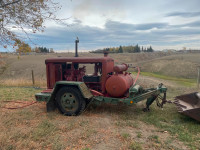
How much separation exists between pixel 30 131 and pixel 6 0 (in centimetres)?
386

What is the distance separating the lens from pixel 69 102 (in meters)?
5.38

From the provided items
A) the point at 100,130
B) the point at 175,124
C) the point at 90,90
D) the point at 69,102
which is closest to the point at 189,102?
the point at 175,124

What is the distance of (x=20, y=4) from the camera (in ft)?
17.5

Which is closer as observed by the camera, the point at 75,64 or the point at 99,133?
the point at 99,133

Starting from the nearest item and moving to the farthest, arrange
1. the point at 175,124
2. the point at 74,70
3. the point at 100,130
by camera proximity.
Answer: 1. the point at 100,130
2. the point at 175,124
3. the point at 74,70

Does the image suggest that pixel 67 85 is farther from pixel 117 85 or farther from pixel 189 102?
pixel 189 102

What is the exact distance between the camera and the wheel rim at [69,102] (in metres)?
5.35

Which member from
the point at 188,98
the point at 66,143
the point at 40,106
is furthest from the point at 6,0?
the point at 188,98

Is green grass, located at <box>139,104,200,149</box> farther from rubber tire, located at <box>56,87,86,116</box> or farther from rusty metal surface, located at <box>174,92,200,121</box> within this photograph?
rubber tire, located at <box>56,87,86,116</box>

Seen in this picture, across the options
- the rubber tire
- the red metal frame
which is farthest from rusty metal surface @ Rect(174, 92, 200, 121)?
the rubber tire

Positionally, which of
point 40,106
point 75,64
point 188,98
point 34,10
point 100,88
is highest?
point 34,10

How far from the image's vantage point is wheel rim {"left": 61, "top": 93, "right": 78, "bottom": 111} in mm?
5350

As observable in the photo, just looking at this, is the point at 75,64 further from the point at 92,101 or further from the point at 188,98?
the point at 188,98

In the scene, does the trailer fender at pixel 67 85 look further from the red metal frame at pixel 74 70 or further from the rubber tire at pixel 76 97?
the red metal frame at pixel 74 70
